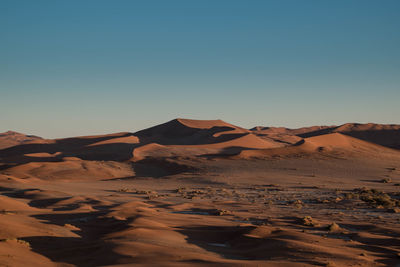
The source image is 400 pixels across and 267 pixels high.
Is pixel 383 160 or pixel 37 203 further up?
pixel 383 160

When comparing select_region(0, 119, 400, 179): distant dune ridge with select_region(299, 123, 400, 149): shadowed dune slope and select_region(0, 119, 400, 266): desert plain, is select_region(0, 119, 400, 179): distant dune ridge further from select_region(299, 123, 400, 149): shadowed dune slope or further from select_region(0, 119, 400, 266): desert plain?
select_region(0, 119, 400, 266): desert plain

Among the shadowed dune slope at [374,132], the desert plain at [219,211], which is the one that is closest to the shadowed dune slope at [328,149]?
the desert plain at [219,211]

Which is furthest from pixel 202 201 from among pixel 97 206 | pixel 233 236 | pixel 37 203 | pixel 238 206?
pixel 233 236

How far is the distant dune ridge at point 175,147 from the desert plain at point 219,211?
0.39 m

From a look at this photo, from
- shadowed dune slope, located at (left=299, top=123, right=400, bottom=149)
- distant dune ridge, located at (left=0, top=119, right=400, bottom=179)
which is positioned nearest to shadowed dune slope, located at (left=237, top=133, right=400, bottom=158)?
distant dune ridge, located at (left=0, top=119, right=400, bottom=179)

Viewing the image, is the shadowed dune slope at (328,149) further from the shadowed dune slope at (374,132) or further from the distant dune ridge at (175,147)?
the shadowed dune slope at (374,132)

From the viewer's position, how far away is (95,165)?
4412cm

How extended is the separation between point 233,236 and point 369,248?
3666mm

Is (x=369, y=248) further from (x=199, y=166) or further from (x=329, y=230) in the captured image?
(x=199, y=166)

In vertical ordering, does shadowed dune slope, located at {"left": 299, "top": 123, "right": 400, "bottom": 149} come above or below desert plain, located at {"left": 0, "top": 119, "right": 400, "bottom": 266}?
above

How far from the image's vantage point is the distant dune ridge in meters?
43.5

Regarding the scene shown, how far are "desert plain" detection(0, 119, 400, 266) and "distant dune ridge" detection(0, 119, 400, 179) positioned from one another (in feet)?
1.29

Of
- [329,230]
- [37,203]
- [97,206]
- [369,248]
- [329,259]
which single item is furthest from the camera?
[37,203]

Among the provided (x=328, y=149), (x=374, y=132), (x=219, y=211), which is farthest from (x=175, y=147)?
(x=374, y=132)
